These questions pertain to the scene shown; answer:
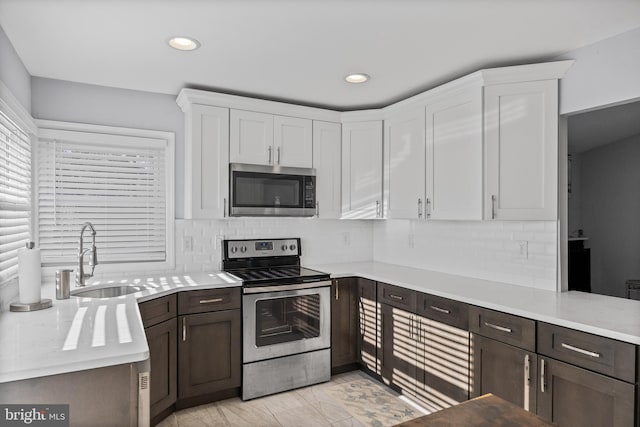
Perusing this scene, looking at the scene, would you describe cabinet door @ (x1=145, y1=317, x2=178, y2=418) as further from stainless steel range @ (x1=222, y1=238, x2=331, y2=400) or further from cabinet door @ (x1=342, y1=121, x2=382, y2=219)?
cabinet door @ (x1=342, y1=121, x2=382, y2=219)

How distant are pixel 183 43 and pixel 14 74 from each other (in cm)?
107

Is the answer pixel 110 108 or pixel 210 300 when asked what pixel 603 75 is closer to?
pixel 210 300

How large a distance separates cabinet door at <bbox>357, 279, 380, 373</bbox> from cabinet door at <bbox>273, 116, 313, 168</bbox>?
1.19 metres

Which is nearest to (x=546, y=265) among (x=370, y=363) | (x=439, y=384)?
(x=439, y=384)

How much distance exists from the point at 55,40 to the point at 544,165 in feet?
9.88

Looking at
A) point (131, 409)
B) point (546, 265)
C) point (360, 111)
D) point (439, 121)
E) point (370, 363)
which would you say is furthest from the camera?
point (360, 111)

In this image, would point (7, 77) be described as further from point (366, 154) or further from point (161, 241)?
point (366, 154)

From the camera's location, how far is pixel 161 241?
326 cm

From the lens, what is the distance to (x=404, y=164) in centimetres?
331

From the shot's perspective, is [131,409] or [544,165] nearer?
[131,409]

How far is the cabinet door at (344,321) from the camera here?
3.30m

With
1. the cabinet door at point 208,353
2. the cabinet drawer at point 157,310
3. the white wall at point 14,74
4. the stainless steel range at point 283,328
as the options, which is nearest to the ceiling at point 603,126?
the stainless steel range at point 283,328

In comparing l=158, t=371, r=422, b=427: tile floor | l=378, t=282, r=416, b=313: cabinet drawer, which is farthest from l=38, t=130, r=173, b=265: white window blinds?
l=378, t=282, r=416, b=313: cabinet drawer

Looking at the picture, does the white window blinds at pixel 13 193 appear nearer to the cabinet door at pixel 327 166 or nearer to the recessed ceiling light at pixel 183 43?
the recessed ceiling light at pixel 183 43
